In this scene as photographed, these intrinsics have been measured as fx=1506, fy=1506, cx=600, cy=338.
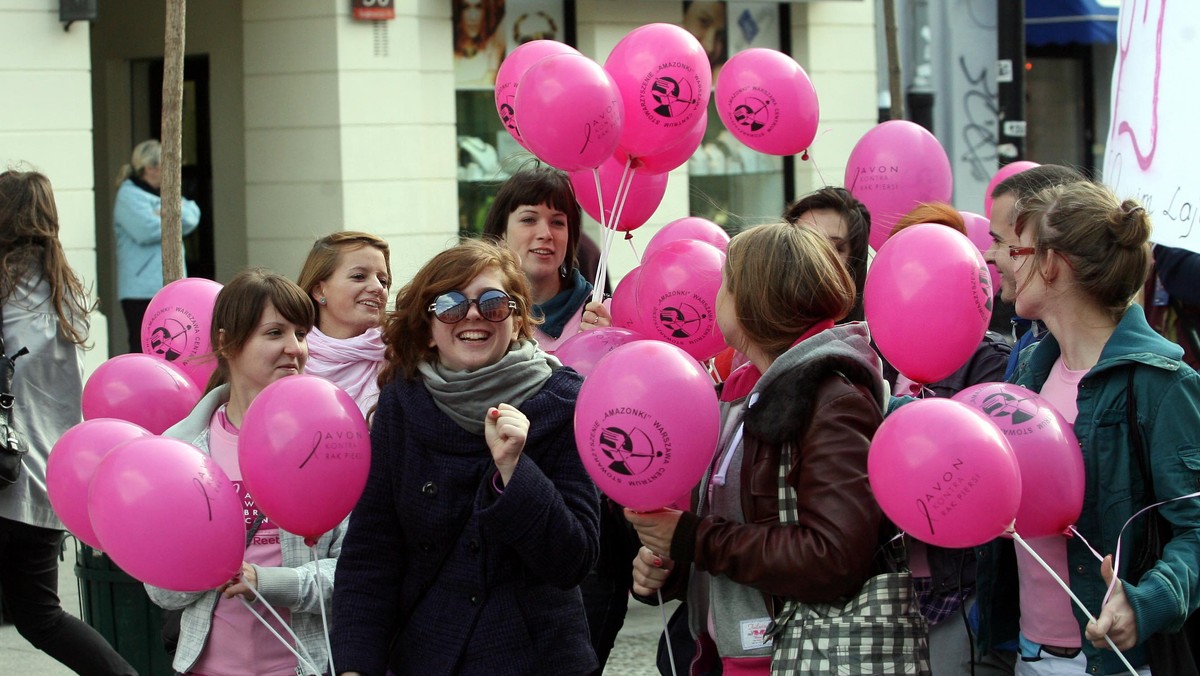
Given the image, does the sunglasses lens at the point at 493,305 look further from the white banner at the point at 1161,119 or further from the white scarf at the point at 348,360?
the white banner at the point at 1161,119

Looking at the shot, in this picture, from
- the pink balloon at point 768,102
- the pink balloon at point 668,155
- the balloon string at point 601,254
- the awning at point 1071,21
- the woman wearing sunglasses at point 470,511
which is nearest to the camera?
the woman wearing sunglasses at point 470,511

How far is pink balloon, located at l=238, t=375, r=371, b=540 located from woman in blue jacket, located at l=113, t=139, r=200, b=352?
686cm

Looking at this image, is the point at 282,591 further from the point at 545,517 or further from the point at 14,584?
the point at 14,584

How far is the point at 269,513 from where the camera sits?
3250mm

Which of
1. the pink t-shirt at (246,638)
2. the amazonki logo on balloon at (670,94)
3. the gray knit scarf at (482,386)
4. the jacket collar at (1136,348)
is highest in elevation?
the amazonki logo on balloon at (670,94)

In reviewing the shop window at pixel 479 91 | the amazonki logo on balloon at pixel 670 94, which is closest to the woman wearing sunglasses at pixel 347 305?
the amazonki logo on balloon at pixel 670 94

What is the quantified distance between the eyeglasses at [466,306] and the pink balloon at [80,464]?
85 centimetres

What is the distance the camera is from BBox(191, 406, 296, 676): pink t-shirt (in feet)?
11.7

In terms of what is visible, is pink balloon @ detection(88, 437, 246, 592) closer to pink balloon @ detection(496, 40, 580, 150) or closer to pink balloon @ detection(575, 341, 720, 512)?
pink balloon @ detection(575, 341, 720, 512)

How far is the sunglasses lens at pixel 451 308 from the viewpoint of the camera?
3.23 metres

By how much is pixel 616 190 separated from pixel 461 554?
2165mm

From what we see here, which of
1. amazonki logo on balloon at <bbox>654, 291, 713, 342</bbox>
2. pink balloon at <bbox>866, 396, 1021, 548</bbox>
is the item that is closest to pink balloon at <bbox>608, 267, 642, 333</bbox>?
amazonki logo on balloon at <bbox>654, 291, 713, 342</bbox>

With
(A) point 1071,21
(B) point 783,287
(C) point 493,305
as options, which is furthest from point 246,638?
(A) point 1071,21

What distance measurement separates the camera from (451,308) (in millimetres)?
3229
